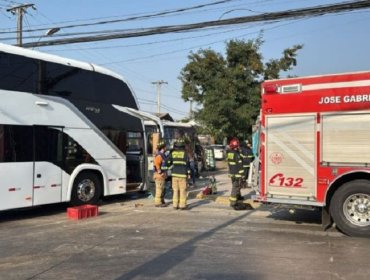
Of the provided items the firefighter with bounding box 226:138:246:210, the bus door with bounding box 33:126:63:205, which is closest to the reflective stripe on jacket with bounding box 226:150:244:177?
the firefighter with bounding box 226:138:246:210

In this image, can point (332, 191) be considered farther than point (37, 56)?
No

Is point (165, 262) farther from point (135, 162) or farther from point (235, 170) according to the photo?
point (135, 162)

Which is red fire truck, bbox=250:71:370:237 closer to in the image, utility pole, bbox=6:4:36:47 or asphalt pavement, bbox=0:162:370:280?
asphalt pavement, bbox=0:162:370:280

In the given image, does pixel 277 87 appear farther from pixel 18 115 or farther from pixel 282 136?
pixel 18 115

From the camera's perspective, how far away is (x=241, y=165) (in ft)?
44.0

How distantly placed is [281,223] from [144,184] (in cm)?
561

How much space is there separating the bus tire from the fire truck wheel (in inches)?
250

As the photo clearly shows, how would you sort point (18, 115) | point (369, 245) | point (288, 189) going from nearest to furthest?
1. point (369, 245)
2. point (288, 189)
3. point (18, 115)

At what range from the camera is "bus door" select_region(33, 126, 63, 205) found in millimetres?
11508

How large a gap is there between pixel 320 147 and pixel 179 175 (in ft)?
13.9

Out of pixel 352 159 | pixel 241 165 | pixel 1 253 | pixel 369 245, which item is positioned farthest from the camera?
pixel 241 165

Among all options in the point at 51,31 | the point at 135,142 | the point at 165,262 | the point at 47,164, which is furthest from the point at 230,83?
the point at 165,262

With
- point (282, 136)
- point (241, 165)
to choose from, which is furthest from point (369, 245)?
point (241, 165)

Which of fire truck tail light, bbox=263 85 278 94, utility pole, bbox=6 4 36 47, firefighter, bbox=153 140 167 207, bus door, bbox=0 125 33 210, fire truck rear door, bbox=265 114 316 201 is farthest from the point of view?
utility pole, bbox=6 4 36 47
